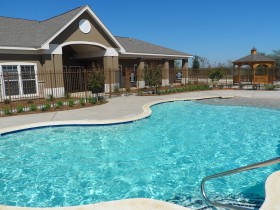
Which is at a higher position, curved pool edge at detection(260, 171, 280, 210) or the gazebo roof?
the gazebo roof

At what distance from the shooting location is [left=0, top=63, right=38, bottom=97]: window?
1683cm

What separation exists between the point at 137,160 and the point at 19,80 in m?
13.1

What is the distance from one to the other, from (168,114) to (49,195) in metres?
9.46

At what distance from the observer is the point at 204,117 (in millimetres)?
13453

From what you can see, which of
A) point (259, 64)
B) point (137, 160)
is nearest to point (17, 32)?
point (137, 160)

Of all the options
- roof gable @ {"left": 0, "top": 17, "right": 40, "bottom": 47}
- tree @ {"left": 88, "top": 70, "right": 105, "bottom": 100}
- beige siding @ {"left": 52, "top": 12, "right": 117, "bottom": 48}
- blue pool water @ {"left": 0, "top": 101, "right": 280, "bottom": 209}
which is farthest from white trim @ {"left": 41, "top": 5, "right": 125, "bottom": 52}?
blue pool water @ {"left": 0, "top": 101, "right": 280, "bottom": 209}

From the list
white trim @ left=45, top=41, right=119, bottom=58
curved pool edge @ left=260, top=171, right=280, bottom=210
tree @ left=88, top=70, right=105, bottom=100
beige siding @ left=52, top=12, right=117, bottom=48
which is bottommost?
curved pool edge @ left=260, top=171, right=280, bottom=210

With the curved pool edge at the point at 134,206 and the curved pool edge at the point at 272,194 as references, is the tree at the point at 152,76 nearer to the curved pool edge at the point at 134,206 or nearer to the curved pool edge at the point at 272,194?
the curved pool edge at the point at 272,194

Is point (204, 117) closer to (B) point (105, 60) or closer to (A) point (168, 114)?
(A) point (168, 114)

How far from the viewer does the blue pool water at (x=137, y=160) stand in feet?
18.7

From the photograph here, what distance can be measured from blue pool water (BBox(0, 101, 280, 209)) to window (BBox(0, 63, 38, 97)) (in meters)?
8.14

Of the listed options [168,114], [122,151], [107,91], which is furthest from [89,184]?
[107,91]

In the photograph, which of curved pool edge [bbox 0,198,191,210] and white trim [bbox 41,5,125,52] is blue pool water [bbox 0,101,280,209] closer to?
curved pool edge [bbox 0,198,191,210]

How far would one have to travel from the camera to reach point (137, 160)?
765cm
